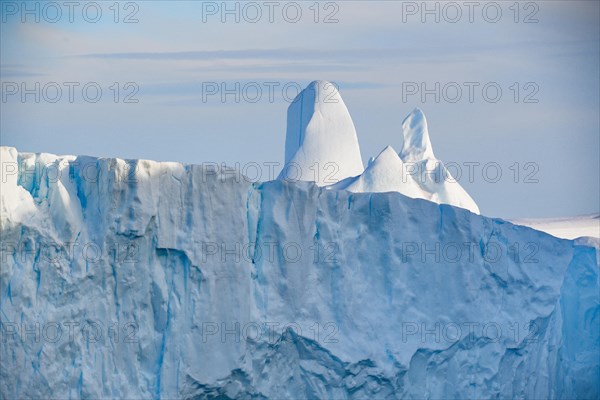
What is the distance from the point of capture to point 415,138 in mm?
29094

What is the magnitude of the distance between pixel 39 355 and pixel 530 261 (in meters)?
7.79

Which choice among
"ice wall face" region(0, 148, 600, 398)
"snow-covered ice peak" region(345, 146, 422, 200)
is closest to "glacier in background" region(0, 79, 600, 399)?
"ice wall face" region(0, 148, 600, 398)

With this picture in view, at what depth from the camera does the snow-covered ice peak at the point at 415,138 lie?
94.6 feet

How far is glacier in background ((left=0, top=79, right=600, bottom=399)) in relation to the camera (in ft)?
57.2

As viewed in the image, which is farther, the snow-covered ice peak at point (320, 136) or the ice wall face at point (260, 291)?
the snow-covered ice peak at point (320, 136)

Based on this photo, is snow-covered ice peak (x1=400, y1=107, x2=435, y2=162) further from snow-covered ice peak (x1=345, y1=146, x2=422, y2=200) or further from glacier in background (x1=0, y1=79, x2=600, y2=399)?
glacier in background (x1=0, y1=79, x2=600, y2=399)

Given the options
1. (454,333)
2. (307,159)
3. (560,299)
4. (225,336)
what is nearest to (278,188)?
(225,336)

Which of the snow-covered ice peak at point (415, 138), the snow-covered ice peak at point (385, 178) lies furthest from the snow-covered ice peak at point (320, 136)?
the snow-covered ice peak at point (385, 178)

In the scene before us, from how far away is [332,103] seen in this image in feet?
91.6

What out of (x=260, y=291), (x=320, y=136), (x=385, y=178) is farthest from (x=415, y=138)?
(x=260, y=291)

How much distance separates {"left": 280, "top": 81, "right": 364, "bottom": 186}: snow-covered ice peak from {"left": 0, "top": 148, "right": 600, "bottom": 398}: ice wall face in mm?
7425

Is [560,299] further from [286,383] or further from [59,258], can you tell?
[59,258]

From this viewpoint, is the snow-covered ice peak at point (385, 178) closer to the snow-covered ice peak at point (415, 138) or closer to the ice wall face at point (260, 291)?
the snow-covered ice peak at point (415, 138)

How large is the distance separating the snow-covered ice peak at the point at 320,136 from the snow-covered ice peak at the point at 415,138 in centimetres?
131
